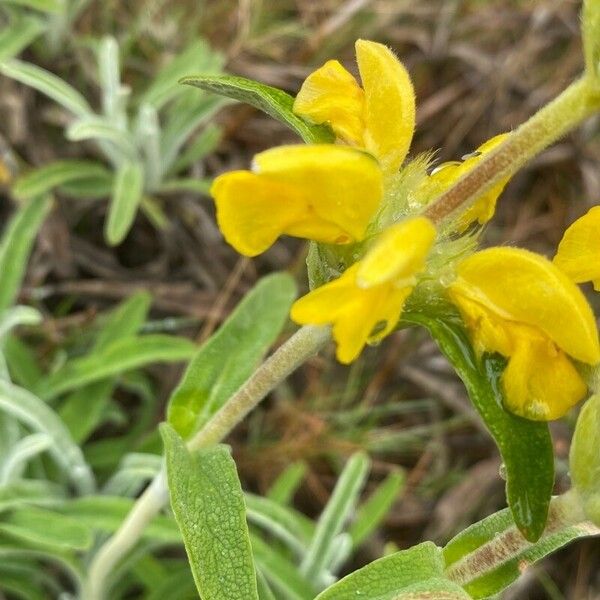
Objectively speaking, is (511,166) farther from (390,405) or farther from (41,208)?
(390,405)

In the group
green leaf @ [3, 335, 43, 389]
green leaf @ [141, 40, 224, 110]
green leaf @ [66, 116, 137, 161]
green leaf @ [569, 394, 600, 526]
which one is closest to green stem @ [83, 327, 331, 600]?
green leaf @ [569, 394, 600, 526]

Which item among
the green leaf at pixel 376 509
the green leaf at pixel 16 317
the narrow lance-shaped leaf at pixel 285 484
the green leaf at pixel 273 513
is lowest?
the green leaf at pixel 273 513

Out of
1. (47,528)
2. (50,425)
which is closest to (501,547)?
(47,528)

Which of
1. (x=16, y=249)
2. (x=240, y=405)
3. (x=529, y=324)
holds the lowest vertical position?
(x=529, y=324)

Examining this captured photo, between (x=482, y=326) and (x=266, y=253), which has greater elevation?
(x=266, y=253)

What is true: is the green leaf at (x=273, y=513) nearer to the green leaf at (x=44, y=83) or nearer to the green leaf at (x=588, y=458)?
the green leaf at (x=588, y=458)

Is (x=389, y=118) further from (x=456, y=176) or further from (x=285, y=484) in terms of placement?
(x=285, y=484)

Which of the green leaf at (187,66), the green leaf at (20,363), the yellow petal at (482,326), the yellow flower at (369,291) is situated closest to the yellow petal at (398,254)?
the yellow flower at (369,291)
